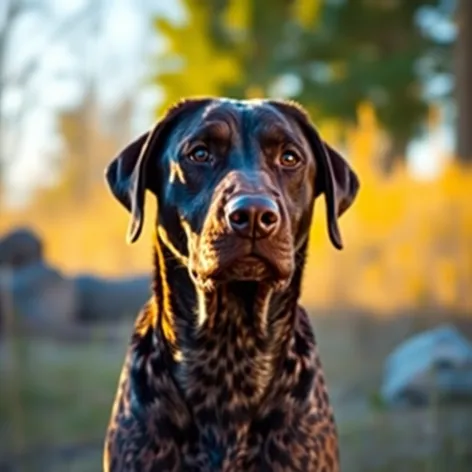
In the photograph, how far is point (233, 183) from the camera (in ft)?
9.97

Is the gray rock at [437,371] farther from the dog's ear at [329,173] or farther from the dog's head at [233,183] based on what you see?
the dog's head at [233,183]

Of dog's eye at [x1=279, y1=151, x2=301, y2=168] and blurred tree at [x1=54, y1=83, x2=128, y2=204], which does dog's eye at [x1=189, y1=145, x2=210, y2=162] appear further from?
blurred tree at [x1=54, y1=83, x2=128, y2=204]

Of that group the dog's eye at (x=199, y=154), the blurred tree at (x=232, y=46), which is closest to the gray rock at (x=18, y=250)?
the dog's eye at (x=199, y=154)

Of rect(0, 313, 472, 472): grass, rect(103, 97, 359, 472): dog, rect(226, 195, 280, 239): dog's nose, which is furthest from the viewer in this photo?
rect(0, 313, 472, 472): grass

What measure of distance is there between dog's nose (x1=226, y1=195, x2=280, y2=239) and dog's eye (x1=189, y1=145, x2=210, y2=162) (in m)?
0.36

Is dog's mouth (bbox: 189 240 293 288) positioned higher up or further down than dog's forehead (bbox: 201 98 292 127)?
further down

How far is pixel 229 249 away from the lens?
296 centimetres

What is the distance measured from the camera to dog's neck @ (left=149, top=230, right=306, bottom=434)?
338 cm

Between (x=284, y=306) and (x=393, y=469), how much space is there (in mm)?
2716

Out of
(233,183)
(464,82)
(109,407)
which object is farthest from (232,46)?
(233,183)

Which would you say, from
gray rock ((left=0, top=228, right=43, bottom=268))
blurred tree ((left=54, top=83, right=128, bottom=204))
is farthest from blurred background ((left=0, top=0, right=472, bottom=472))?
blurred tree ((left=54, top=83, right=128, bottom=204))

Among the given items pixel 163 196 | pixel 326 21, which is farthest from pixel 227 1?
pixel 163 196

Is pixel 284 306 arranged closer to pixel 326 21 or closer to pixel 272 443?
pixel 272 443

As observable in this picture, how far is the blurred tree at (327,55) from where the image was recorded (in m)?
17.6
